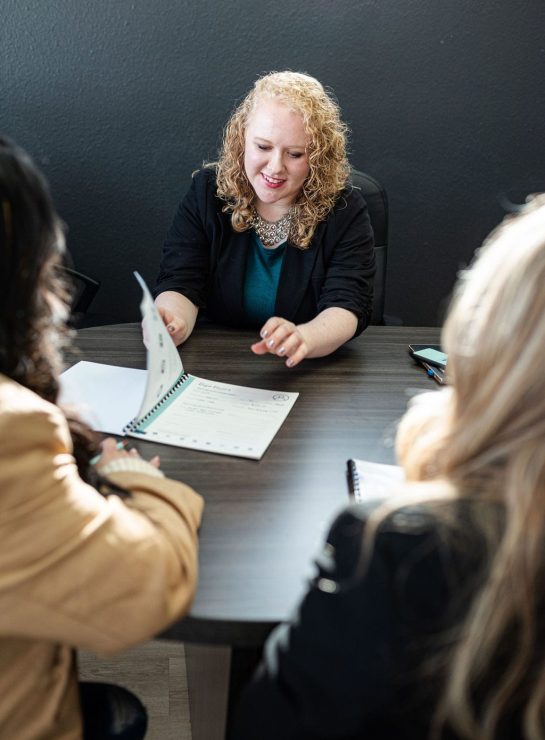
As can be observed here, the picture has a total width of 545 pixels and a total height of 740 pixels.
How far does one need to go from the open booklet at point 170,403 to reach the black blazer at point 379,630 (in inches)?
18.3

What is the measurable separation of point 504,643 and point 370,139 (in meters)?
2.36

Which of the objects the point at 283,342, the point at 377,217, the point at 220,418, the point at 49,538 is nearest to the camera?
the point at 49,538

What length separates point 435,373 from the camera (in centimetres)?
147

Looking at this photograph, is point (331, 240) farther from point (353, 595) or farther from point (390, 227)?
point (353, 595)

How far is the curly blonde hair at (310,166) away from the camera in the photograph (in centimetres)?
174

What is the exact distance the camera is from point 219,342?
162 centimetres

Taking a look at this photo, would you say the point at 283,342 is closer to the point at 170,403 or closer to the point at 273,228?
the point at 170,403

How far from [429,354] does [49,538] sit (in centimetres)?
104

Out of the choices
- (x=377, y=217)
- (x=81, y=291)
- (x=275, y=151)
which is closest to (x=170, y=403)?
(x=275, y=151)

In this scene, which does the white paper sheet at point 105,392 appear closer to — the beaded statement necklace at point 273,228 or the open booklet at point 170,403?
the open booklet at point 170,403

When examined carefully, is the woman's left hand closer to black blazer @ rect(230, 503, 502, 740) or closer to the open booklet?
the open booklet

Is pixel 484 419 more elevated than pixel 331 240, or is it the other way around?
pixel 484 419

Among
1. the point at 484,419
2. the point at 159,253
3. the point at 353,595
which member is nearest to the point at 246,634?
the point at 353,595

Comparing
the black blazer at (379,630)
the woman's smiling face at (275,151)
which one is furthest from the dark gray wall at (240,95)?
the black blazer at (379,630)
